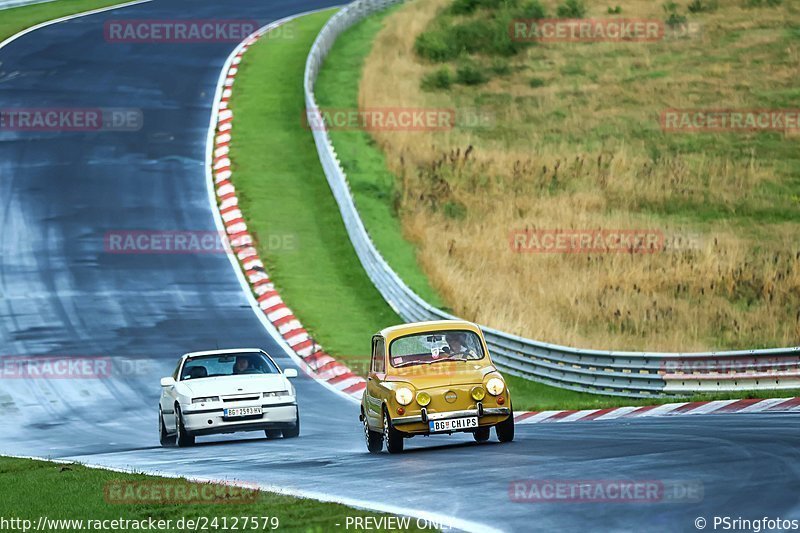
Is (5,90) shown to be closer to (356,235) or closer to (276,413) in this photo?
(356,235)

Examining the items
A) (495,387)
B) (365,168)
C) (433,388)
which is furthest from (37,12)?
(495,387)

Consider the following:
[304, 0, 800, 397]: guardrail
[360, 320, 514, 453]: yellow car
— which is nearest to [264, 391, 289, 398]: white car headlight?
[360, 320, 514, 453]: yellow car

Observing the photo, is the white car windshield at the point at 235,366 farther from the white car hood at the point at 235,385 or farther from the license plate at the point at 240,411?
the license plate at the point at 240,411

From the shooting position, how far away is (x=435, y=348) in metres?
16.2

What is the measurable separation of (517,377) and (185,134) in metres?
18.7

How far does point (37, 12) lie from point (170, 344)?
103ft

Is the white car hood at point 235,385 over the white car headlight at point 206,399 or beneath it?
over

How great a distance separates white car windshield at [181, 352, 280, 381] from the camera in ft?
63.5

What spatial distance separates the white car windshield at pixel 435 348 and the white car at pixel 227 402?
2.57 metres

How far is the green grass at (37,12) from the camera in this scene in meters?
50.4

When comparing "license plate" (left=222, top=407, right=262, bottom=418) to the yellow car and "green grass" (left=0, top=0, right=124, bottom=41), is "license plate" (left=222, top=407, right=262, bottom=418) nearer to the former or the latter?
the yellow car

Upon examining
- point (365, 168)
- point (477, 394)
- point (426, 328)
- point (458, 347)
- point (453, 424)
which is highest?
point (426, 328)

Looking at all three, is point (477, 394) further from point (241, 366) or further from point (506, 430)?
point (241, 366)

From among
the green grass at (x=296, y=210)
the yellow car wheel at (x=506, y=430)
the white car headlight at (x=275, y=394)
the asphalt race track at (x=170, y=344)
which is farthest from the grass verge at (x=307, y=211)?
the yellow car wheel at (x=506, y=430)
